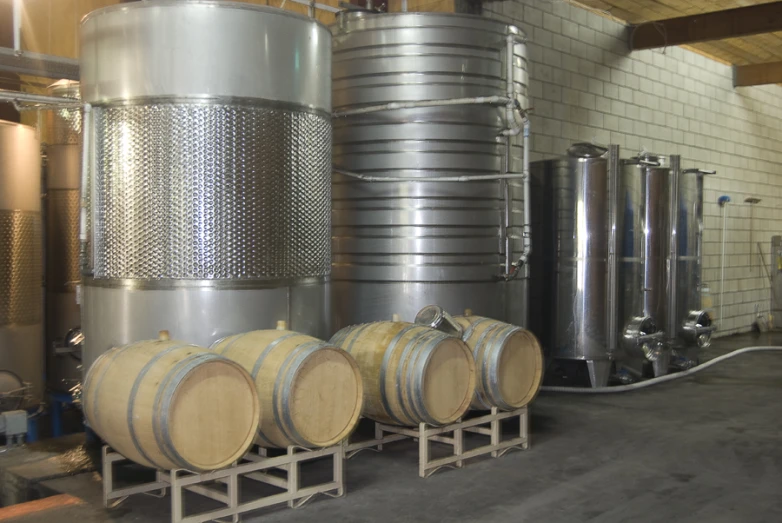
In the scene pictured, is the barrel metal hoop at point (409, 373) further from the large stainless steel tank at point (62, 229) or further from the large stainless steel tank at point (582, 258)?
the large stainless steel tank at point (582, 258)

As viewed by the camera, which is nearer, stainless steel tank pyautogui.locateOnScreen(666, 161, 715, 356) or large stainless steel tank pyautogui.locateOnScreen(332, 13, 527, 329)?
large stainless steel tank pyautogui.locateOnScreen(332, 13, 527, 329)

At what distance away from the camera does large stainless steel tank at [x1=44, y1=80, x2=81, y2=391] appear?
6.96m

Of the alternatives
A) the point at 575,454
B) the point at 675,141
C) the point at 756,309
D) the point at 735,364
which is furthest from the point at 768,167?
the point at 575,454

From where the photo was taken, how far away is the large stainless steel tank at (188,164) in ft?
14.8

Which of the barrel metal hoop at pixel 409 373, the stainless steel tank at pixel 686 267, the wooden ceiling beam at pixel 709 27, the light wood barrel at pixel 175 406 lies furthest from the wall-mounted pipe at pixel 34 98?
the wooden ceiling beam at pixel 709 27

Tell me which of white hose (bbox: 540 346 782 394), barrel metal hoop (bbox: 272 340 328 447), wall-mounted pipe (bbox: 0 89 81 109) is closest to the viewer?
barrel metal hoop (bbox: 272 340 328 447)

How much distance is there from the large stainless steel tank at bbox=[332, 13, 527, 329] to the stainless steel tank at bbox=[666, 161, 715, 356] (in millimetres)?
3530

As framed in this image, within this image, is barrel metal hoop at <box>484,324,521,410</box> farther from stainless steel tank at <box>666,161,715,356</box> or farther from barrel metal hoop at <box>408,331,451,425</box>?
stainless steel tank at <box>666,161,715,356</box>

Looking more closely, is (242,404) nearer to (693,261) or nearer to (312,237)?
(312,237)

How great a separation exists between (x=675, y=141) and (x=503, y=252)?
6.44 meters

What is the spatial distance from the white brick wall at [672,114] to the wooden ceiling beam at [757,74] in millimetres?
142

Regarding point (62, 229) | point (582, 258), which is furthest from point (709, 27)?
point (62, 229)

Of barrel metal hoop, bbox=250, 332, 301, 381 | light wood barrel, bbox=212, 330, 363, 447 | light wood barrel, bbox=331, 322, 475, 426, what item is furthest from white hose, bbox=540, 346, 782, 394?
barrel metal hoop, bbox=250, 332, 301, 381

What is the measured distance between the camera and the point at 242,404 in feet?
12.9
